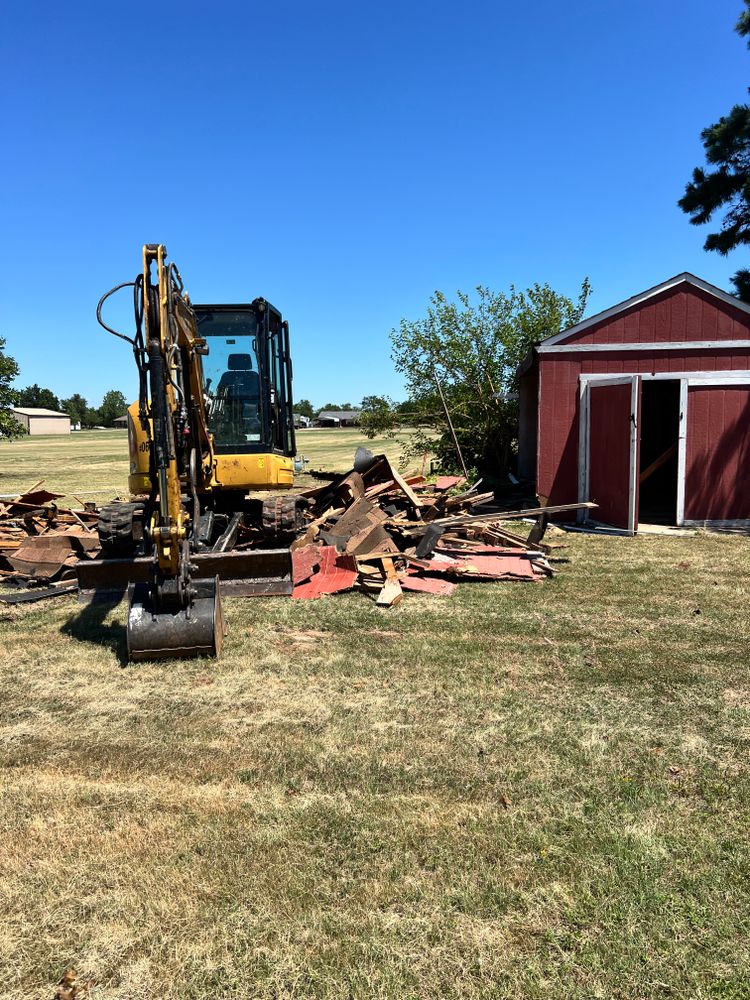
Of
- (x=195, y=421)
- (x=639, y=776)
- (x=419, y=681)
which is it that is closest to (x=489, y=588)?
(x=419, y=681)

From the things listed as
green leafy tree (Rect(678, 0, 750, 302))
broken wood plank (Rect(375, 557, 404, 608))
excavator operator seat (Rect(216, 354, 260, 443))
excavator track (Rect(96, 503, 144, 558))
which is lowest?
broken wood plank (Rect(375, 557, 404, 608))

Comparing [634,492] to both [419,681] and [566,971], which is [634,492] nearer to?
[419,681]

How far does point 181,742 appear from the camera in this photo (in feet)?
14.5

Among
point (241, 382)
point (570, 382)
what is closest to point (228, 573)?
point (241, 382)

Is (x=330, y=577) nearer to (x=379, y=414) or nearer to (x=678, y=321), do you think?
(x=678, y=321)

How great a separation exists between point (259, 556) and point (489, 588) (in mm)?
2726

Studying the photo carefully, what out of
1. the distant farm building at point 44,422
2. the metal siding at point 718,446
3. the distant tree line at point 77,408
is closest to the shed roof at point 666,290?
the metal siding at point 718,446

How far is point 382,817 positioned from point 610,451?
10233 mm

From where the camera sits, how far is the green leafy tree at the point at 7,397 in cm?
2555

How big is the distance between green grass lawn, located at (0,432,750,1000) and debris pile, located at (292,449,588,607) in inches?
75.8

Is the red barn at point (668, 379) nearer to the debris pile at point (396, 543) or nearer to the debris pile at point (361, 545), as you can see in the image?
the debris pile at point (396, 543)

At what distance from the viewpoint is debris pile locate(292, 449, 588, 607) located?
8375 mm

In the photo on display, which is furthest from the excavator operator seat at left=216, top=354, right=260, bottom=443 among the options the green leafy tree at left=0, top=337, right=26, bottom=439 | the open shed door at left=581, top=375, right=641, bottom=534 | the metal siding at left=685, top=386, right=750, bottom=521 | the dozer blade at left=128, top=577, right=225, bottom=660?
the green leafy tree at left=0, top=337, right=26, bottom=439

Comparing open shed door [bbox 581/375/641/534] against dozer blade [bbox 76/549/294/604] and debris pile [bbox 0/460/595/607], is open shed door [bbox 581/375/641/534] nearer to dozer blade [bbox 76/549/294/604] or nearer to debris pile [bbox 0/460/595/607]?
debris pile [bbox 0/460/595/607]
